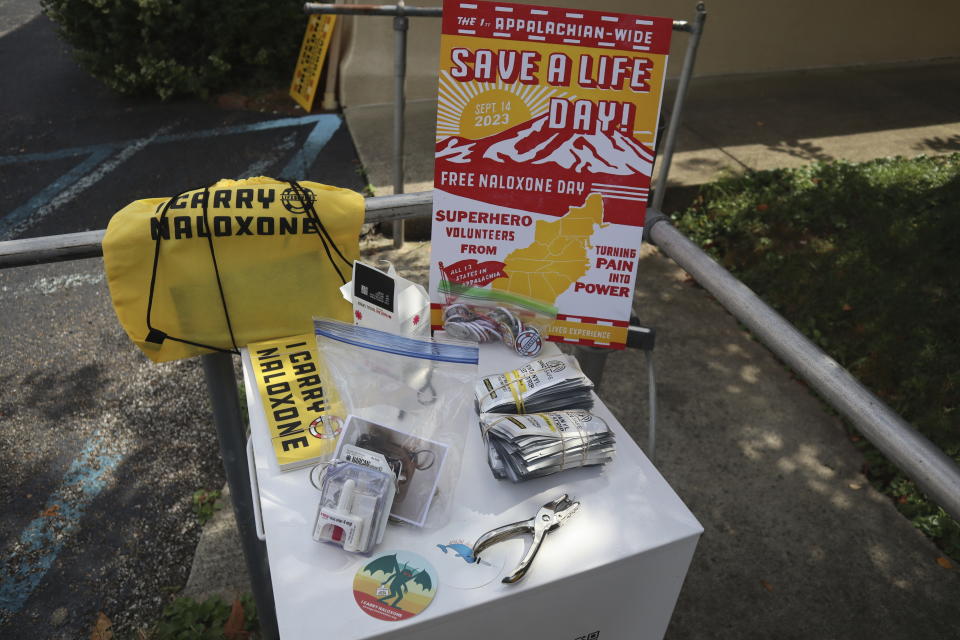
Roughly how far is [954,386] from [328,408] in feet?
10.2

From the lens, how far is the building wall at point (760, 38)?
5.88 meters

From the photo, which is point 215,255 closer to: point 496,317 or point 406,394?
point 406,394

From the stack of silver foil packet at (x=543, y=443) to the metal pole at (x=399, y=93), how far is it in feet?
8.28

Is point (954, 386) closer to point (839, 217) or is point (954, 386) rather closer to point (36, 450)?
point (839, 217)

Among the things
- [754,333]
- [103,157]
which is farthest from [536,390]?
[103,157]

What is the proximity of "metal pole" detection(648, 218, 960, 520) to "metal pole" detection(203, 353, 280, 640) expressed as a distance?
116 cm

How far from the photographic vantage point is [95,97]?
635 cm

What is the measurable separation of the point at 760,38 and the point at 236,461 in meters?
6.60

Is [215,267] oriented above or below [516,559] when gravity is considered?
above

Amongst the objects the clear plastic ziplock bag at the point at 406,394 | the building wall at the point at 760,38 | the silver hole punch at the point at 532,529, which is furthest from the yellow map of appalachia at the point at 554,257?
the building wall at the point at 760,38

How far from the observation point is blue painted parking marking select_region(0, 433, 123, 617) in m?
2.57

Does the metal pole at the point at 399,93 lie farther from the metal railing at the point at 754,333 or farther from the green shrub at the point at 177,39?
the green shrub at the point at 177,39

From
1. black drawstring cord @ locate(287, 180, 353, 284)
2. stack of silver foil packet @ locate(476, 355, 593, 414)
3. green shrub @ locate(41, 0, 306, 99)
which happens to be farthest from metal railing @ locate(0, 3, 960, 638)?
green shrub @ locate(41, 0, 306, 99)

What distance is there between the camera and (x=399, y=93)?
12.2 ft
